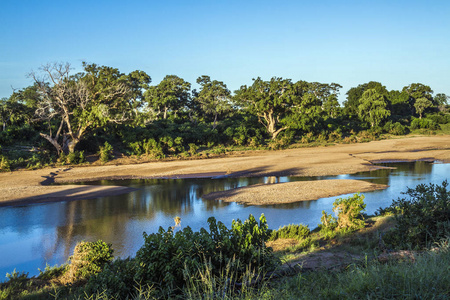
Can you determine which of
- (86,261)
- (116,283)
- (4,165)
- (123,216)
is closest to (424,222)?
(116,283)

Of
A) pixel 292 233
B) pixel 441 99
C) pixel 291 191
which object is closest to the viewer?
pixel 292 233

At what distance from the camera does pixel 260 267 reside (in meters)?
6.07

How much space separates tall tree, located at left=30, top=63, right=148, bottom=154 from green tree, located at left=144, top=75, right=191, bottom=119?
480 inches

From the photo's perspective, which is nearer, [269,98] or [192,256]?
[192,256]

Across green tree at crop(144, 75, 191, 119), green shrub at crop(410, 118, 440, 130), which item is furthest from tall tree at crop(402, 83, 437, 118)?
green tree at crop(144, 75, 191, 119)

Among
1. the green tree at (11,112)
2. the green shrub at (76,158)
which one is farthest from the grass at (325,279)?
the green tree at (11,112)

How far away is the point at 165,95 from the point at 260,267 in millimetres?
43290

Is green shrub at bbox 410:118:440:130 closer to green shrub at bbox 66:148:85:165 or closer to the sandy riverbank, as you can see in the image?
the sandy riverbank

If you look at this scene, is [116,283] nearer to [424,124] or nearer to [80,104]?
[80,104]

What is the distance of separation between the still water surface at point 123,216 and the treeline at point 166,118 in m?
12.9

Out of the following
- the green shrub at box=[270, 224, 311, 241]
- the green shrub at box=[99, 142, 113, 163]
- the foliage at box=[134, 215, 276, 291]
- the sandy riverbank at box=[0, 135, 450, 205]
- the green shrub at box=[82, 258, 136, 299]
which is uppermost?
the green shrub at box=[99, 142, 113, 163]

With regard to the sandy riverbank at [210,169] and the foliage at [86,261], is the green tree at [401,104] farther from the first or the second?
the foliage at [86,261]

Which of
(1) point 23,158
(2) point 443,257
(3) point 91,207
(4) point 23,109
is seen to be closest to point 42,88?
(1) point 23,158

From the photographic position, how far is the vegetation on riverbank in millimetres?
4602
